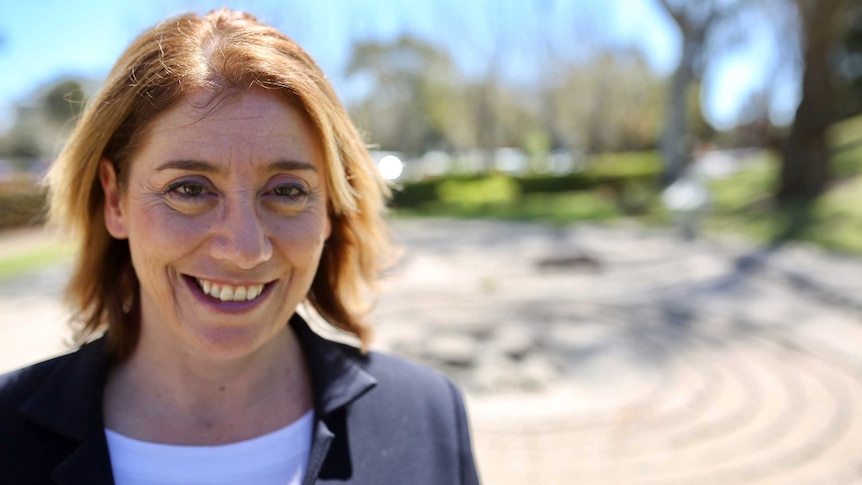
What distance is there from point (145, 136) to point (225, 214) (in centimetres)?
22

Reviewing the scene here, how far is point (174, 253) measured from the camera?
1311 mm

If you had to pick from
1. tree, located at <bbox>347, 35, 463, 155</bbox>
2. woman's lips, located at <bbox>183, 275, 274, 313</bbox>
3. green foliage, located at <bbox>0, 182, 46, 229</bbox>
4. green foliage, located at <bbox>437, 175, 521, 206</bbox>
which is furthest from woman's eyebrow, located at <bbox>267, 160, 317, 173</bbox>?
tree, located at <bbox>347, 35, 463, 155</bbox>

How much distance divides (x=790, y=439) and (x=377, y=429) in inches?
158

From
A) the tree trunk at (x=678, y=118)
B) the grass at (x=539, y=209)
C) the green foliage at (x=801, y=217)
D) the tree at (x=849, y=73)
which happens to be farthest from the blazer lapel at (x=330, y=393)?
the tree at (x=849, y=73)

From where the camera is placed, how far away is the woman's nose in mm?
1292

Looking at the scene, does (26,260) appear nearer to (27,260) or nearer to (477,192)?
(27,260)

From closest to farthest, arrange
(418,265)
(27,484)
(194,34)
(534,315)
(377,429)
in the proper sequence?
(27,484), (194,34), (377,429), (534,315), (418,265)

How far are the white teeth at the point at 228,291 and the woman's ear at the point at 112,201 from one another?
250mm

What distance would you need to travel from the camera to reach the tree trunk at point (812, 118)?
43.5ft

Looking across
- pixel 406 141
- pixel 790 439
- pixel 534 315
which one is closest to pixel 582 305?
pixel 534 315

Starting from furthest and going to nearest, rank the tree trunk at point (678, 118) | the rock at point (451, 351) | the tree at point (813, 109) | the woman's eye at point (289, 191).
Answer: the tree trunk at point (678, 118) → the tree at point (813, 109) → the rock at point (451, 351) → the woman's eye at point (289, 191)

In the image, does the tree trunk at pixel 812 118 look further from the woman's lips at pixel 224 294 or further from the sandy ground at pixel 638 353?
the woman's lips at pixel 224 294

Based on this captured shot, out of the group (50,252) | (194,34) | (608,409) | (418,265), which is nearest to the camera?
(194,34)

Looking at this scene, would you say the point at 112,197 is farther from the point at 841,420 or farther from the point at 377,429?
the point at 841,420
